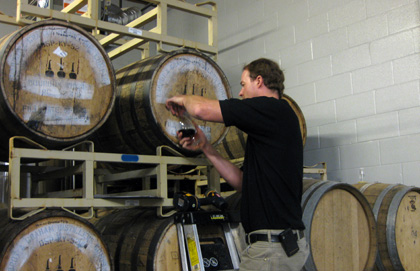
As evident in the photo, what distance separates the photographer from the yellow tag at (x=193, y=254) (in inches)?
127

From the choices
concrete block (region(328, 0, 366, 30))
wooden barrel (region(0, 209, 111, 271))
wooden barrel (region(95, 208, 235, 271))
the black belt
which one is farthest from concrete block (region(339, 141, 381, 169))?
wooden barrel (region(0, 209, 111, 271))

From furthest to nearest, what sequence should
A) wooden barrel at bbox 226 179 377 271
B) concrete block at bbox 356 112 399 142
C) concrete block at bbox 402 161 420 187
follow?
concrete block at bbox 356 112 399 142 < concrete block at bbox 402 161 420 187 < wooden barrel at bbox 226 179 377 271

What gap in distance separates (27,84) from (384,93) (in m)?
4.01

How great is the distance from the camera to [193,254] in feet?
10.7

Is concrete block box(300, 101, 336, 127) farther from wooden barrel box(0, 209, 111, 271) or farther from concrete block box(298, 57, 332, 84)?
wooden barrel box(0, 209, 111, 271)

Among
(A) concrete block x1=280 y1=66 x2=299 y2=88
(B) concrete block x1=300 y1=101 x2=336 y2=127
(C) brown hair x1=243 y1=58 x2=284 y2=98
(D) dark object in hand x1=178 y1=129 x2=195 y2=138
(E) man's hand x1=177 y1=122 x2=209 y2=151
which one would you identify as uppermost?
(A) concrete block x1=280 y1=66 x2=299 y2=88

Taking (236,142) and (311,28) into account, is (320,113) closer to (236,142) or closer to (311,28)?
(311,28)

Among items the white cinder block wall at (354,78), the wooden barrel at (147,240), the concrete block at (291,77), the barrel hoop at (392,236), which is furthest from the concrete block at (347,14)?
the wooden barrel at (147,240)

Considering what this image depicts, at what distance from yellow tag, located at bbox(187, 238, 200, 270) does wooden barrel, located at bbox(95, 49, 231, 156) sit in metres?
0.63

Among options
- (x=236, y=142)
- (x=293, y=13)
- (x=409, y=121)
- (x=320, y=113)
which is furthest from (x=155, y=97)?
(x=293, y=13)

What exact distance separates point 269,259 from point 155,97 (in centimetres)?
131

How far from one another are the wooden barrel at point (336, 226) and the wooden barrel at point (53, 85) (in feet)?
4.29

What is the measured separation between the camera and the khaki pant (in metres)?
2.78

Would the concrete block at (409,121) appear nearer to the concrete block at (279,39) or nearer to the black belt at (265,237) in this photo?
the concrete block at (279,39)
